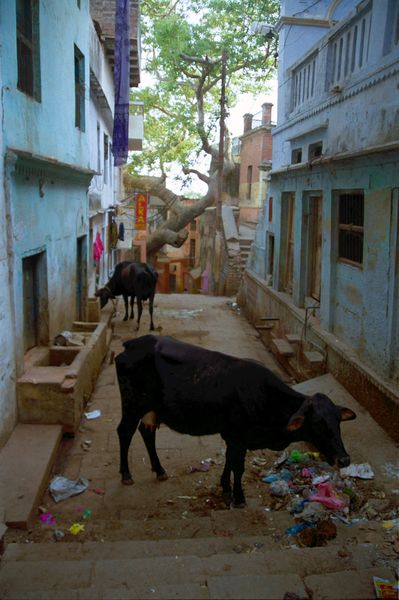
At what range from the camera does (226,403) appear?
17.3ft

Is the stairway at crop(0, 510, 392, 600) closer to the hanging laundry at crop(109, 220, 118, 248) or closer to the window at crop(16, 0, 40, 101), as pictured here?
the window at crop(16, 0, 40, 101)

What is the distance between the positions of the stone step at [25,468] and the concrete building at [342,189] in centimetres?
387

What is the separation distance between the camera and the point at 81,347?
8367 millimetres

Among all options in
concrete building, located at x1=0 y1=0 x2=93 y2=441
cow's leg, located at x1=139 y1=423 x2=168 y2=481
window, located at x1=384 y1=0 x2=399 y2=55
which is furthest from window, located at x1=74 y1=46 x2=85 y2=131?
cow's leg, located at x1=139 y1=423 x2=168 y2=481

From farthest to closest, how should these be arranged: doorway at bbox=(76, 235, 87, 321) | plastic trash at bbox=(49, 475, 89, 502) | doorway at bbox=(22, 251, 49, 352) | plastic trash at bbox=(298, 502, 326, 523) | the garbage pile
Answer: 1. doorway at bbox=(76, 235, 87, 321)
2. doorway at bbox=(22, 251, 49, 352)
3. plastic trash at bbox=(49, 475, 89, 502)
4. plastic trash at bbox=(298, 502, 326, 523)
5. the garbage pile

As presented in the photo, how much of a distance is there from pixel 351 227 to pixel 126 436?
15.0 feet

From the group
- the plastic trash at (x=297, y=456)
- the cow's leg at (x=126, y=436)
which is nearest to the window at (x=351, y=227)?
the plastic trash at (x=297, y=456)

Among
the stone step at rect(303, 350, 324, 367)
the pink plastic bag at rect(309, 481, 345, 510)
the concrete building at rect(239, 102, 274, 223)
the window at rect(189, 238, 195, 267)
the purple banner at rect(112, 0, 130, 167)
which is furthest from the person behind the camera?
the window at rect(189, 238, 195, 267)

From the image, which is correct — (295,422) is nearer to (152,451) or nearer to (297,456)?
(297,456)

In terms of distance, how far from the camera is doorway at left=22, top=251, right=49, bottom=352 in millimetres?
7838

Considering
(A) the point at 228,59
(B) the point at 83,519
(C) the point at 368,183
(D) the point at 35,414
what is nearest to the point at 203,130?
(A) the point at 228,59

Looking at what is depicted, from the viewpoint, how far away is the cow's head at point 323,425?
4797 mm

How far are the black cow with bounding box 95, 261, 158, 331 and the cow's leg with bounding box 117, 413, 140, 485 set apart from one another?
703 cm

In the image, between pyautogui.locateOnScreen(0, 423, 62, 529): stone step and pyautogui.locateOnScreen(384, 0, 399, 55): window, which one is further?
pyautogui.locateOnScreen(384, 0, 399, 55): window
